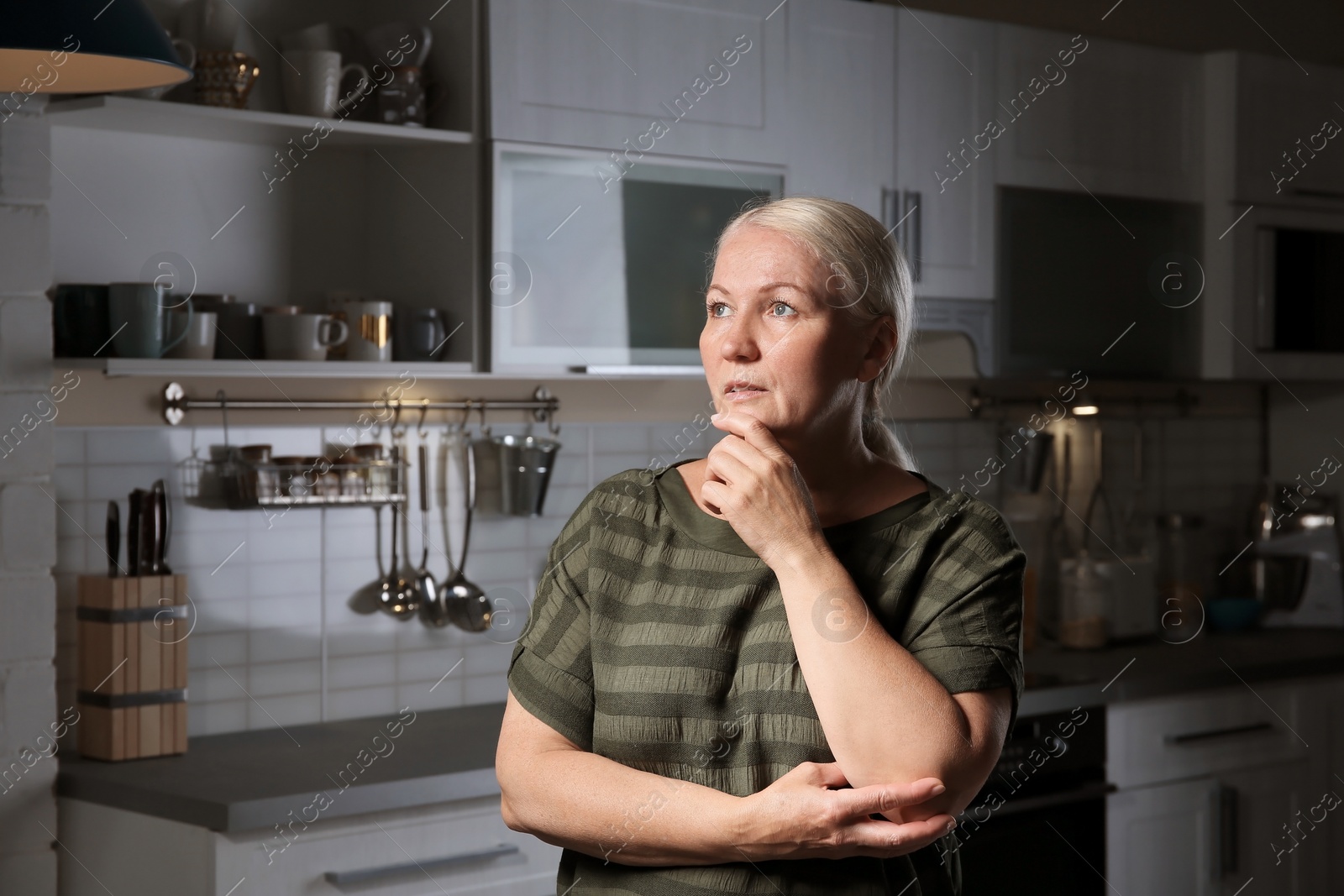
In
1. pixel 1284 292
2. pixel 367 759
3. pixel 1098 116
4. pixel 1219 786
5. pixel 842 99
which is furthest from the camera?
pixel 1284 292

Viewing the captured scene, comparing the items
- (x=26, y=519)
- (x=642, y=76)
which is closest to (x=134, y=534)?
(x=26, y=519)

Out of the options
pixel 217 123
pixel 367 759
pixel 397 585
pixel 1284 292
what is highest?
pixel 217 123

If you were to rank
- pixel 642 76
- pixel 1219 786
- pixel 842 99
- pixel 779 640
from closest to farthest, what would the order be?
pixel 779 640, pixel 642 76, pixel 842 99, pixel 1219 786

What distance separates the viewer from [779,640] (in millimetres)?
1096

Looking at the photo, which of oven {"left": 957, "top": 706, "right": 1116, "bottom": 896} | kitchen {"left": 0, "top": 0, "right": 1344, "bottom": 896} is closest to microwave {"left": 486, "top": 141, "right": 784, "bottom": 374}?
kitchen {"left": 0, "top": 0, "right": 1344, "bottom": 896}

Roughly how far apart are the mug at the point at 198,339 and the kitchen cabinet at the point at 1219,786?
1921mm

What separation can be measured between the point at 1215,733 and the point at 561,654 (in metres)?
2.39

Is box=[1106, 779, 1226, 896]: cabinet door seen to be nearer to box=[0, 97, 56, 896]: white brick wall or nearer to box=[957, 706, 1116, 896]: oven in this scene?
box=[957, 706, 1116, 896]: oven

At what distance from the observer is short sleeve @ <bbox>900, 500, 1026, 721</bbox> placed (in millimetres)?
1060

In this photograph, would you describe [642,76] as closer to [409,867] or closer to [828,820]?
[409,867]

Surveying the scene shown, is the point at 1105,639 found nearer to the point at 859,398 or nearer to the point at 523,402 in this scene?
the point at 523,402

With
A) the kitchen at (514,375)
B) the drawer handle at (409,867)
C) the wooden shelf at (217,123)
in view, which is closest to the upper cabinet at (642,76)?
the kitchen at (514,375)

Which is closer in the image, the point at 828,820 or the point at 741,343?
the point at 828,820

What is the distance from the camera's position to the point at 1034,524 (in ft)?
11.6
